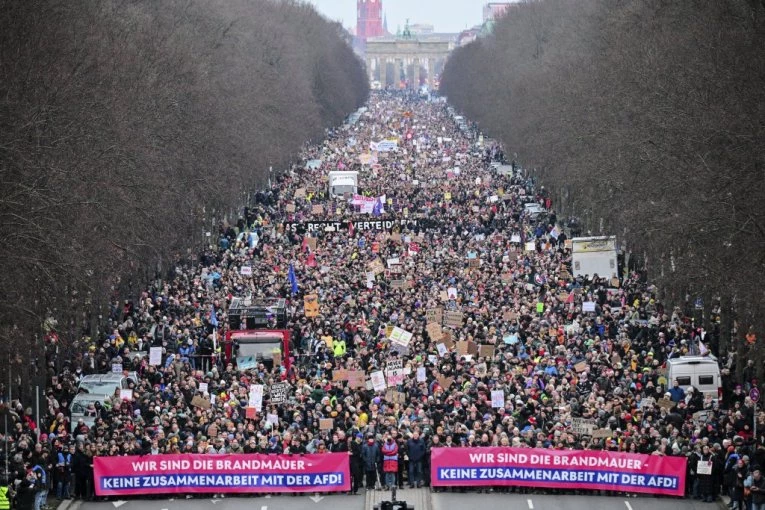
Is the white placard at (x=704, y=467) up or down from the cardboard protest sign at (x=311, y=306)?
down

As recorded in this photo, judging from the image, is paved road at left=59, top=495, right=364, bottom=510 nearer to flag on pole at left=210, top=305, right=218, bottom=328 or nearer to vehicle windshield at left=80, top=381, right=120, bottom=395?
vehicle windshield at left=80, top=381, right=120, bottom=395

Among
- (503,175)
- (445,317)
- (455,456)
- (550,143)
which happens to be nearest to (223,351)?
(445,317)

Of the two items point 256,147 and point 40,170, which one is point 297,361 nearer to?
point 40,170

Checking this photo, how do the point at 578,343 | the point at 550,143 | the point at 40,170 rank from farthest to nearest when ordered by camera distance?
the point at 550,143 → the point at 578,343 → the point at 40,170

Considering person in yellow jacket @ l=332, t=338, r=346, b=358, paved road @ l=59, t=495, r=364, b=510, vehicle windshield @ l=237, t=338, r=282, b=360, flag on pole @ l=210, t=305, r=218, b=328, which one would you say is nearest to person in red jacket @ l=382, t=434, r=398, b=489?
paved road @ l=59, t=495, r=364, b=510

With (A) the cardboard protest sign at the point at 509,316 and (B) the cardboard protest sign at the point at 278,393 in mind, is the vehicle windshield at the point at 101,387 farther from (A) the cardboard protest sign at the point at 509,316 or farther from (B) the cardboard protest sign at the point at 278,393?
(A) the cardboard protest sign at the point at 509,316

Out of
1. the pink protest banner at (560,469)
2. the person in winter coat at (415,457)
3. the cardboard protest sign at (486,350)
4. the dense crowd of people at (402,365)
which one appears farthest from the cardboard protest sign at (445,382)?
the pink protest banner at (560,469)
